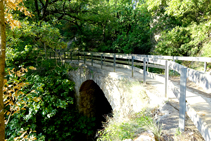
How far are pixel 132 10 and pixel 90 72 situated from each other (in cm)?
896

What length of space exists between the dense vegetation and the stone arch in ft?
2.44

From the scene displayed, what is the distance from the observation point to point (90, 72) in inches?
350

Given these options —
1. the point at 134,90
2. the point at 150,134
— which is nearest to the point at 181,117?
the point at 150,134

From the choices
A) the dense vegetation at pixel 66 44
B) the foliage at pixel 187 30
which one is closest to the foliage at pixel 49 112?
the dense vegetation at pixel 66 44

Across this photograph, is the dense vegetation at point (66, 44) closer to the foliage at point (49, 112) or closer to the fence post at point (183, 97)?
the foliage at point (49, 112)

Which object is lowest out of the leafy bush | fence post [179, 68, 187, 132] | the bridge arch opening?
the bridge arch opening

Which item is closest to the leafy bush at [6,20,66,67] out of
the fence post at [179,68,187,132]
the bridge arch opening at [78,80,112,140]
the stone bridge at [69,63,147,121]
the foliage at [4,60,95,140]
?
the foliage at [4,60,95,140]

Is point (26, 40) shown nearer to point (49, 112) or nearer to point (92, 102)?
point (49, 112)

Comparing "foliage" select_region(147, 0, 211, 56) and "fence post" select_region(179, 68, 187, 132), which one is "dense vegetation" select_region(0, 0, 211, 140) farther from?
"fence post" select_region(179, 68, 187, 132)

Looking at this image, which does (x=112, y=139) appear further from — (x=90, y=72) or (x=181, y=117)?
(x=90, y=72)

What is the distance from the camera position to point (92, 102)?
11.6 meters

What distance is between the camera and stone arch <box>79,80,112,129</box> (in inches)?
422

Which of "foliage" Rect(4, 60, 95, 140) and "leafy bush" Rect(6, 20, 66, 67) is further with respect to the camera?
"foliage" Rect(4, 60, 95, 140)

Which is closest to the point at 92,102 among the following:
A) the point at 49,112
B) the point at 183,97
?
the point at 49,112
